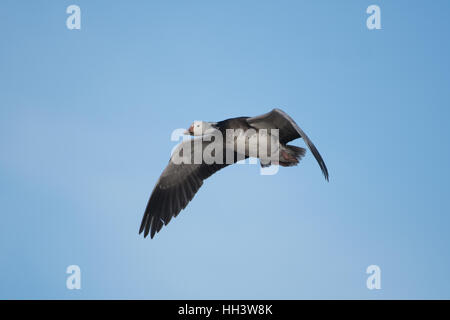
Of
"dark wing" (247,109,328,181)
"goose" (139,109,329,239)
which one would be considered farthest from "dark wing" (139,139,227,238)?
"dark wing" (247,109,328,181)

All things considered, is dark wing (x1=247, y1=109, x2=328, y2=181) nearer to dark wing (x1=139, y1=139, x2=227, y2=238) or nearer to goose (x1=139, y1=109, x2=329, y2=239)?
goose (x1=139, y1=109, x2=329, y2=239)

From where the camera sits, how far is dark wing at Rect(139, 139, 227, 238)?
29.2ft

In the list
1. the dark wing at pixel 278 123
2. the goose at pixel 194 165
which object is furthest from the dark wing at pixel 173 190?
the dark wing at pixel 278 123

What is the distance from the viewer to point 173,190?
916 centimetres

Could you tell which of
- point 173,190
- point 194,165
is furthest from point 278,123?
point 173,190

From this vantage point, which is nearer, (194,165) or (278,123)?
(278,123)

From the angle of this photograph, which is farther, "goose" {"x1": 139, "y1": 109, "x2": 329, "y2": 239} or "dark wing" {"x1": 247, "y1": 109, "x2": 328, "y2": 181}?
"goose" {"x1": 139, "y1": 109, "x2": 329, "y2": 239}

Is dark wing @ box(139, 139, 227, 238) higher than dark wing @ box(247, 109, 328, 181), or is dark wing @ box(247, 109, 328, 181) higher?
dark wing @ box(247, 109, 328, 181)

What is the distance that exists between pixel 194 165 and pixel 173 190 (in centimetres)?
58

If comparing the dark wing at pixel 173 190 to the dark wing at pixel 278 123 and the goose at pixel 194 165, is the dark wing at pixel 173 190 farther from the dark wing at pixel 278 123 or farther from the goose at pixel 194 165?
the dark wing at pixel 278 123

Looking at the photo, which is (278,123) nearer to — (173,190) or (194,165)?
(194,165)

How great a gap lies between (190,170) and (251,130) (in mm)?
1673
